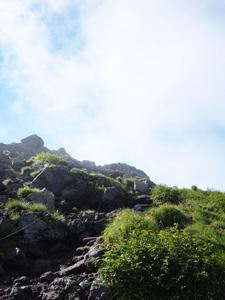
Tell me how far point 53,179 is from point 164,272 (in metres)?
11.3

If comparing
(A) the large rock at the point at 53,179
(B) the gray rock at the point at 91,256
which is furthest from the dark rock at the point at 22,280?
(A) the large rock at the point at 53,179

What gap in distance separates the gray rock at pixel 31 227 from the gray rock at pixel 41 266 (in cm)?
116

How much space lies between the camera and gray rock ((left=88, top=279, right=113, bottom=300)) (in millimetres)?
4590

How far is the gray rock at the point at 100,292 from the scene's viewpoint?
4.59 m

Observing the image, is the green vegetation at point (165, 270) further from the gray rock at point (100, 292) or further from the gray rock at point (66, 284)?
the gray rock at point (66, 284)

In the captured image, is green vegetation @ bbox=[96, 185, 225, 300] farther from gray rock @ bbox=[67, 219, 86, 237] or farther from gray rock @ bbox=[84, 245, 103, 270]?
gray rock @ bbox=[67, 219, 86, 237]

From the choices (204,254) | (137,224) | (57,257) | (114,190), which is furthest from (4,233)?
(114,190)

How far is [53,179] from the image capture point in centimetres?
1473

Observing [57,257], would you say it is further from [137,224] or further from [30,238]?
[137,224]

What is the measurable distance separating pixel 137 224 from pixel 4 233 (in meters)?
4.43

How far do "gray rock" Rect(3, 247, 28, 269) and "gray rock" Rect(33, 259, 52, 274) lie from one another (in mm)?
336

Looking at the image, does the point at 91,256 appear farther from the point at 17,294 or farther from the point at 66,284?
the point at 17,294

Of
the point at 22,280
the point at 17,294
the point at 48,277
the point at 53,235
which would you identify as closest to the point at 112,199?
the point at 53,235

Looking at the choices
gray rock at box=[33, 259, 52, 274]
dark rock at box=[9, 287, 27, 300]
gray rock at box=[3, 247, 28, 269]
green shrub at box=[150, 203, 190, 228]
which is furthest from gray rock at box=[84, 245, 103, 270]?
green shrub at box=[150, 203, 190, 228]
